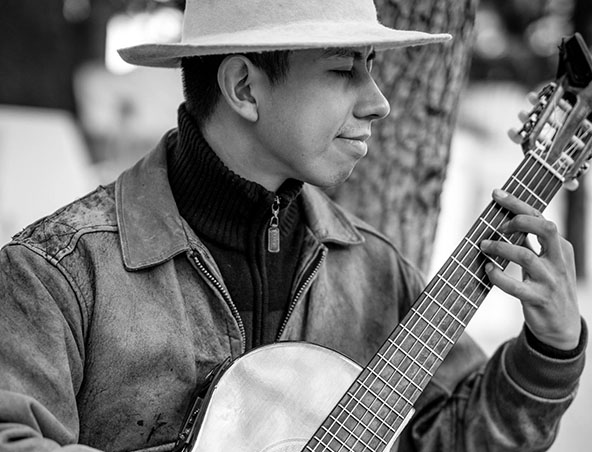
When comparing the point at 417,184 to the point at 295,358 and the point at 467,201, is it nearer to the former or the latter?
the point at 295,358

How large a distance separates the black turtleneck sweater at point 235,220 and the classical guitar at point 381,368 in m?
0.22

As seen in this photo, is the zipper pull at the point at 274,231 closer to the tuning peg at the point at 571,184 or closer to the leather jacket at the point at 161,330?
the leather jacket at the point at 161,330

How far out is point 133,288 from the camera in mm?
2215

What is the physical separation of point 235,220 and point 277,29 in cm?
51

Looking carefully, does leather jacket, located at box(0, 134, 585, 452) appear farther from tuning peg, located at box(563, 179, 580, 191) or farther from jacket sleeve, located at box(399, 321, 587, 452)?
tuning peg, located at box(563, 179, 580, 191)

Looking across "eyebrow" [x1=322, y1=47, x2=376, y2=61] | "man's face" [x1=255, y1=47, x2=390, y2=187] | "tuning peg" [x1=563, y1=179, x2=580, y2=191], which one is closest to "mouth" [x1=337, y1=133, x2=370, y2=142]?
"man's face" [x1=255, y1=47, x2=390, y2=187]

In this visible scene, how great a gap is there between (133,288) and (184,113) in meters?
0.53

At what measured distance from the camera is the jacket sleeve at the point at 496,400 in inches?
96.4

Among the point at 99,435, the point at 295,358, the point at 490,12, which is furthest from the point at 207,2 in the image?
the point at 490,12

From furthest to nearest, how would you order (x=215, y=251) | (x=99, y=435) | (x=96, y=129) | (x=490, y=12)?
(x=96, y=129) < (x=490, y=12) < (x=215, y=251) < (x=99, y=435)

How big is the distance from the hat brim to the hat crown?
2 centimetres

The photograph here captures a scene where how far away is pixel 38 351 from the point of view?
2016 millimetres

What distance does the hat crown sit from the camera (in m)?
2.21

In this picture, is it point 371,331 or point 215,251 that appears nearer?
point 215,251
